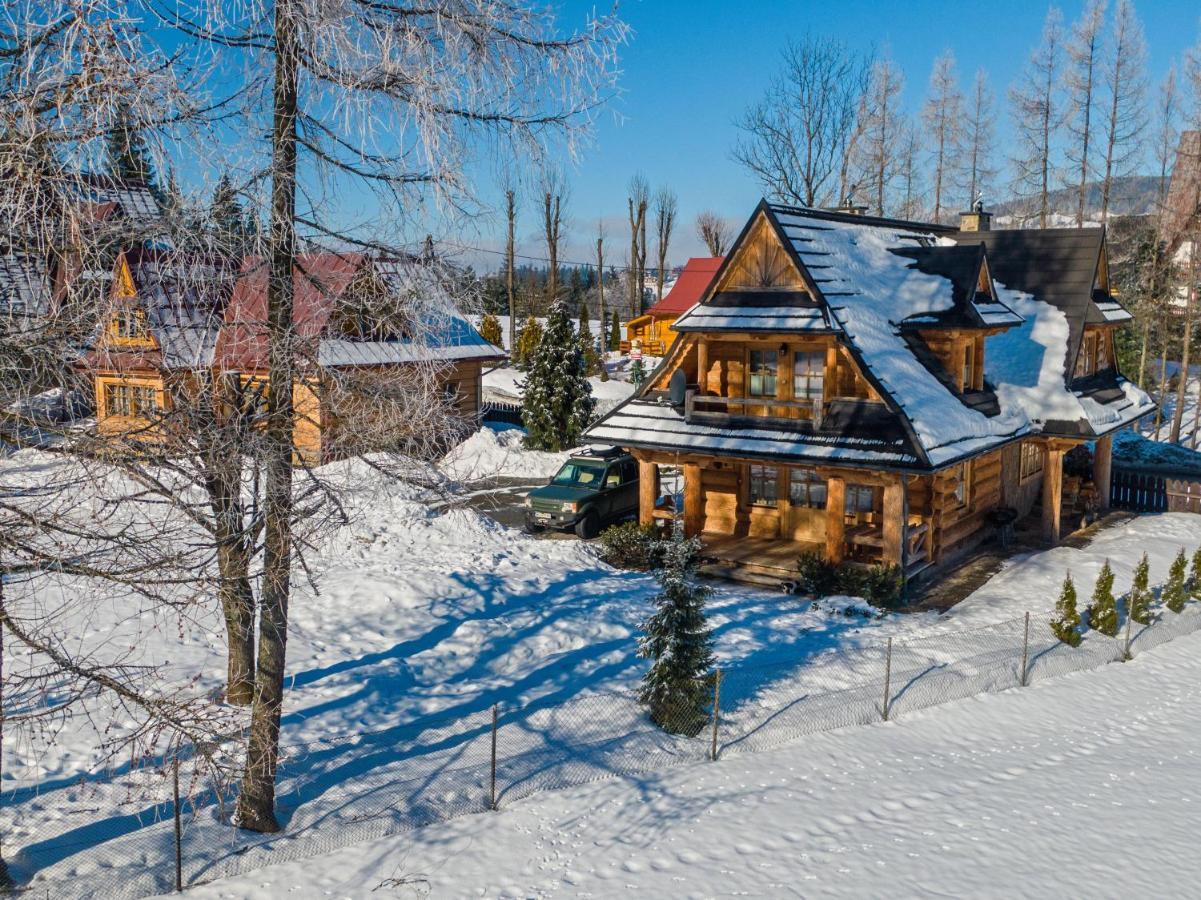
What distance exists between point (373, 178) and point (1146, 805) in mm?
10374

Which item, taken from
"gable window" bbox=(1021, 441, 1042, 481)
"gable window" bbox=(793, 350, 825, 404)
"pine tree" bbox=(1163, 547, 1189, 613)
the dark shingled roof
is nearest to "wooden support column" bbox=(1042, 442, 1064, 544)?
"gable window" bbox=(1021, 441, 1042, 481)

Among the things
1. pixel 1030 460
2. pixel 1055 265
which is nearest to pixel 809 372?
pixel 1030 460

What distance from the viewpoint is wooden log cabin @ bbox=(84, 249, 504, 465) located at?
7.07 metres

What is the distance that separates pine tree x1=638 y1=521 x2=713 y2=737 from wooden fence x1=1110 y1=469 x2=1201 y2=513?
741 inches

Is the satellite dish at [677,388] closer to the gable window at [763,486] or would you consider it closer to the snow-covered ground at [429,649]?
the gable window at [763,486]

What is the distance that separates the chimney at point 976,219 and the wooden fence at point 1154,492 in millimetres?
7596

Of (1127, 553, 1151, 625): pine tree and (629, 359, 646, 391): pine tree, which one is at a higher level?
(629, 359, 646, 391): pine tree

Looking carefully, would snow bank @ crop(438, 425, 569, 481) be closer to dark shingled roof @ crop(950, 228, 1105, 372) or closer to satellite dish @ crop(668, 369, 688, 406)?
satellite dish @ crop(668, 369, 688, 406)

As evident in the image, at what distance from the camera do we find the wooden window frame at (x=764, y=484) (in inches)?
821

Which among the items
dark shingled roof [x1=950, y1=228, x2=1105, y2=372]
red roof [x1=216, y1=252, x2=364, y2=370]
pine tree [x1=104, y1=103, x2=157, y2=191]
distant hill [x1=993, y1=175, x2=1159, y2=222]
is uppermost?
distant hill [x1=993, y1=175, x2=1159, y2=222]

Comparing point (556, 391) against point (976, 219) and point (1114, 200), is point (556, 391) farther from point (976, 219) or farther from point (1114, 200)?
point (1114, 200)

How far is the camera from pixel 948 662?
48.3 ft

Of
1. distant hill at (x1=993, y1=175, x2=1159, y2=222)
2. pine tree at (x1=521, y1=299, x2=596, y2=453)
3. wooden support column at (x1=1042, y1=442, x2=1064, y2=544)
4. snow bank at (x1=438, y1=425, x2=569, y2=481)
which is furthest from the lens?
distant hill at (x1=993, y1=175, x2=1159, y2=222)

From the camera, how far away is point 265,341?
8070mm
